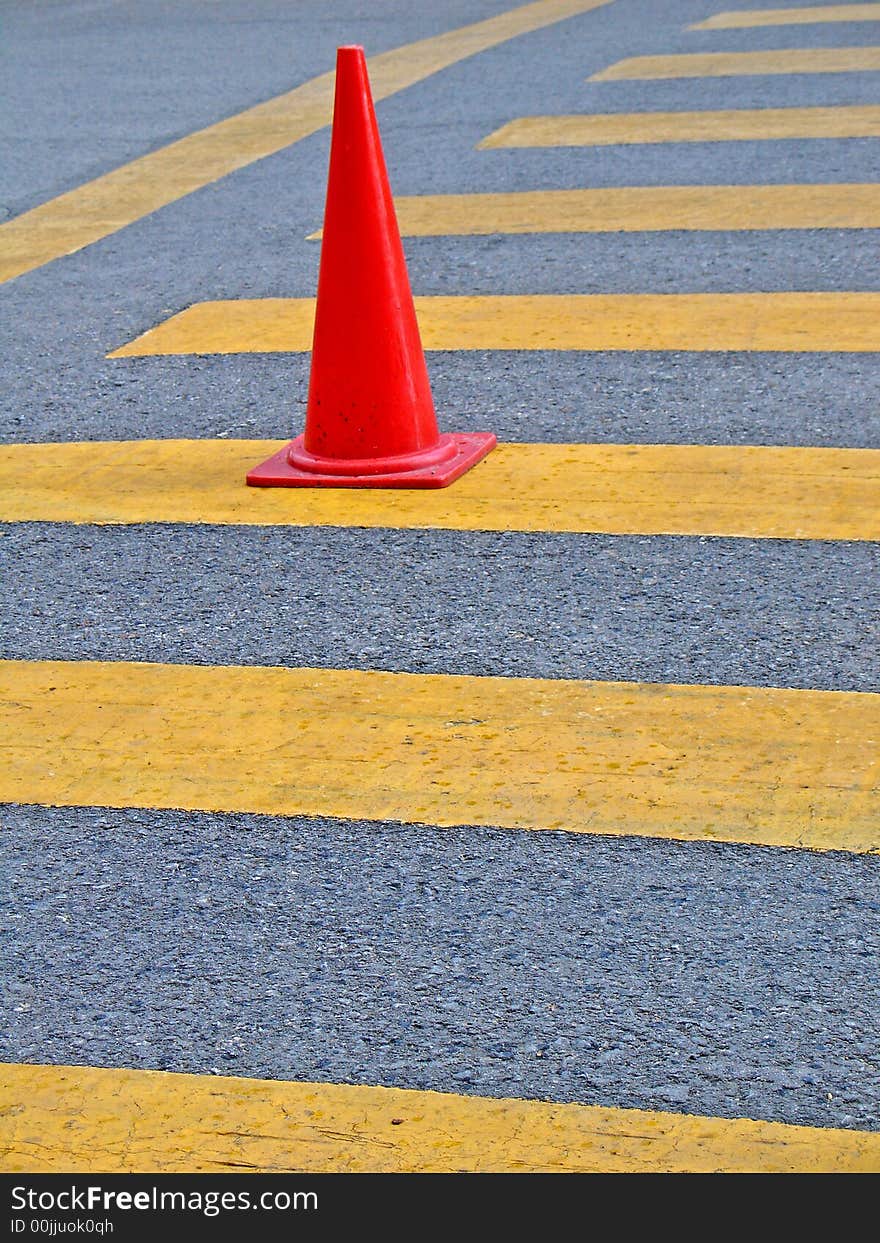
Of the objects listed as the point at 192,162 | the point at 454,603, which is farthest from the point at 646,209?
the point at 454,603

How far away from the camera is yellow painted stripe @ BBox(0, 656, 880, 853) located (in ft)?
10.4

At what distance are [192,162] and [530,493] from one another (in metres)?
5.36

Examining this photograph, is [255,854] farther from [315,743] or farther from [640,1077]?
[640,1077]

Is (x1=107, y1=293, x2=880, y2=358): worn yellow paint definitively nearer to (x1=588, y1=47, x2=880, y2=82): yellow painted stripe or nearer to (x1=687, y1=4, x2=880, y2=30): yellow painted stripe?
(x1=588, y1=47, x2=880, y2=82): yellow painted stripe

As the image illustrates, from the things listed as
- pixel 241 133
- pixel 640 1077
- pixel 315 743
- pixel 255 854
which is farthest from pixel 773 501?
pixel 241 133

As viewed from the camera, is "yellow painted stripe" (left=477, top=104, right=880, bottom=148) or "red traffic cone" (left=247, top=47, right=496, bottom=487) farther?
"yellow painted stripe" (left=477, top=104, right=880, bottom=148)

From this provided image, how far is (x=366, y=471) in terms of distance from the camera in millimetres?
4898

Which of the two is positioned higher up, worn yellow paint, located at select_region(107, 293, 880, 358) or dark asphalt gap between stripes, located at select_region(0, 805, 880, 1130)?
worn yellow paint, located at select_region(107, 293, 880, 358)

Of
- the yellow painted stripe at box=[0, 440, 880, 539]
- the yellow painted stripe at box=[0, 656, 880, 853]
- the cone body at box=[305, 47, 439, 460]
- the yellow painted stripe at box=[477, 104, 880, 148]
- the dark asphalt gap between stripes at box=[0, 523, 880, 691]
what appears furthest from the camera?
the yellow painted stripe at box=[477, 104, 880, 148]

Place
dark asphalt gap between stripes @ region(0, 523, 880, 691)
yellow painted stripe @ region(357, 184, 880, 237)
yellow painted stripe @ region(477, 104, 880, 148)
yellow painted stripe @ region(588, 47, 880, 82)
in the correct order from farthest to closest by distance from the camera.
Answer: yellow painted stripe @ region(588, 47, 880, 82)
yellow painted stripe @ region(477, 104, 880, 148)
yellow painted stripe @ region(357, 184, 880, 237)
dark asphalt gap between stripes @ region(0, 523, 880, 691)

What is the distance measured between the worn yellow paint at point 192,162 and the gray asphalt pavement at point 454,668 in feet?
1.03

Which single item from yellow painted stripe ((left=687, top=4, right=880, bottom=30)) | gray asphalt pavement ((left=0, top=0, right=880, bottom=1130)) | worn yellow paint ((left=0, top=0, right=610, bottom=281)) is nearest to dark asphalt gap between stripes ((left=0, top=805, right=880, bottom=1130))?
gray asphalt pavement ((left=0, top=0, right=880, bottom=1130))

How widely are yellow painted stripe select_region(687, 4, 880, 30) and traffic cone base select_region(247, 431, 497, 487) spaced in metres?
9.91

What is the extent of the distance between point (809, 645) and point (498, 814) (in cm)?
98
